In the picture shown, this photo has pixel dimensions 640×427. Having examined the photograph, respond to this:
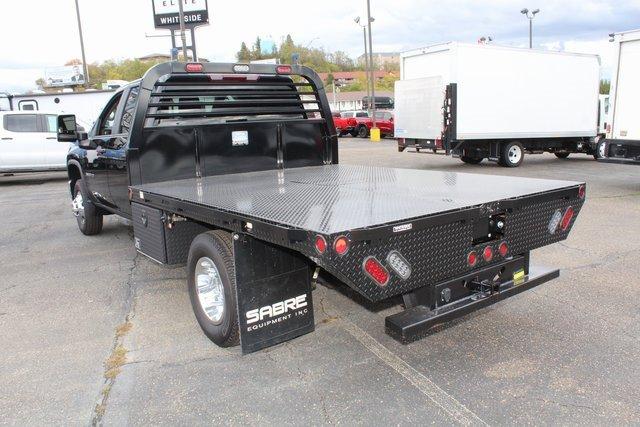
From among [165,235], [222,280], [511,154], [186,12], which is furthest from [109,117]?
[186,12]

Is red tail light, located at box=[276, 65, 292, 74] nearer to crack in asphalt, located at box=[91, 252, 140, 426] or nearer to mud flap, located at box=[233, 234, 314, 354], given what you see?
crack in asphalt, located at box=[91, 252, 140, 426]

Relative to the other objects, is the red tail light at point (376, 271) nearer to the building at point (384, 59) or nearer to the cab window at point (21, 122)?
the cab window at point (21, 122)

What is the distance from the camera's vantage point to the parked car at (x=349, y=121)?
33.9 metres

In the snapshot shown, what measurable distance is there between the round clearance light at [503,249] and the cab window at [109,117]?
15.0ft

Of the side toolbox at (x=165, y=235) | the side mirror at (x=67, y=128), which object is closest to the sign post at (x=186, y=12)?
the side mirror at (x=67, y=128)

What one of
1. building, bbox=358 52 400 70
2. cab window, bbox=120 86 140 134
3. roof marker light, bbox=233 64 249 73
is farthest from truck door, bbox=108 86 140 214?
building, bbox=358 52 400 70

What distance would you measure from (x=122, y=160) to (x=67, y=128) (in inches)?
80.1

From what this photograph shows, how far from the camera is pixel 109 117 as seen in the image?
21.6 ft

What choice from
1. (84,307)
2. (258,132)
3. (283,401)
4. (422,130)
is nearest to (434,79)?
(422,130)

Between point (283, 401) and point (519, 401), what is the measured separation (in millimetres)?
1339

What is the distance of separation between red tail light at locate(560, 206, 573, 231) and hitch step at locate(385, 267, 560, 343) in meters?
0.45

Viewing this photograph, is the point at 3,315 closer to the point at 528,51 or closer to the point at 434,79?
the point at 434,79

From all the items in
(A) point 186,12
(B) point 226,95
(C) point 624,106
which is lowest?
(C) point 624,106

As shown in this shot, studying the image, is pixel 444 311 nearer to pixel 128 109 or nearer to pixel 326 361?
pixel 326 361
